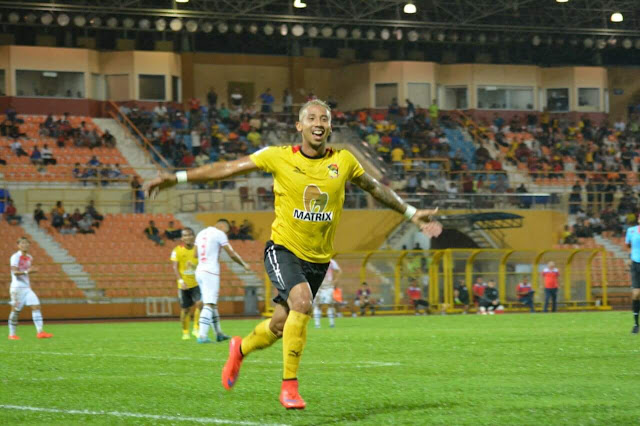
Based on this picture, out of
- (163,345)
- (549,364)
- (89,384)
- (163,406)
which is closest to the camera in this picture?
(163,406)

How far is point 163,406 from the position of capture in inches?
336

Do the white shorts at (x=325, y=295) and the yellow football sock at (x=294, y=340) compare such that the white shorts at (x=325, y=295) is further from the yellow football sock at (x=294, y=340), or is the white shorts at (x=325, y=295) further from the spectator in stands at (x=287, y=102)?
the spectator in stands at (x=287, y=102)

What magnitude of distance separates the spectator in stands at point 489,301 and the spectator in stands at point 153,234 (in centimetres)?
1117

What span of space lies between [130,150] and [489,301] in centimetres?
1783

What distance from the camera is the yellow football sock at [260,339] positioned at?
28.9 ft

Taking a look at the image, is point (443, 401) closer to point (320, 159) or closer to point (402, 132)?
point (320, 159)

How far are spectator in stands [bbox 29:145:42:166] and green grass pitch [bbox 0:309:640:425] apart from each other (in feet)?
81.9

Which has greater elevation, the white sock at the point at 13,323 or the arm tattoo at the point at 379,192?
the arm tattoo at the point at 379,192

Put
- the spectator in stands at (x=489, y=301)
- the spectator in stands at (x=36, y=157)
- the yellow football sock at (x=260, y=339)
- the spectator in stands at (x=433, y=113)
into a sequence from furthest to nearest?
the spectator in stands at (x=433, y=113) < the spectator in stands at (x=36, y=157) < the spectator in stands at (x=489, y=301) < the yellow football sock at (x=260, y=339)

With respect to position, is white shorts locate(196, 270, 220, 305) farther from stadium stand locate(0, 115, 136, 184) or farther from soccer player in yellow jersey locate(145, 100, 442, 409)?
stadium stand locate(0, 115, 136, 184)

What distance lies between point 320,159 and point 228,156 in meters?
36.3

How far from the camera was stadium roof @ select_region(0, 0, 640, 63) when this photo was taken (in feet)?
149

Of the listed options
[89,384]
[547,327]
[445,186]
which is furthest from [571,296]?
[89,384]

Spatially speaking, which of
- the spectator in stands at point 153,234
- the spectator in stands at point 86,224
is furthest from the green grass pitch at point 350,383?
the spectator in stands at point 86,224
